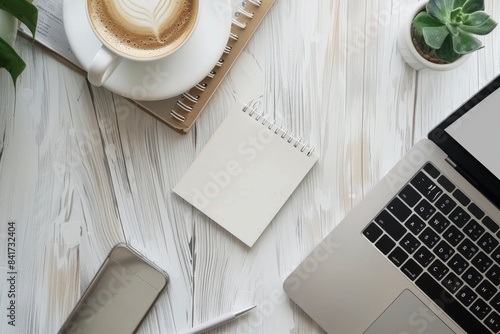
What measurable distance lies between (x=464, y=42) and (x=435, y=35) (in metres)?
0.04

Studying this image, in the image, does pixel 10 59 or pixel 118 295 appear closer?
pixel 10 59

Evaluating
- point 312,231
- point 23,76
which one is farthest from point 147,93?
→ point 312,231

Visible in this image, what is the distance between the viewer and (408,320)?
2.42 feet

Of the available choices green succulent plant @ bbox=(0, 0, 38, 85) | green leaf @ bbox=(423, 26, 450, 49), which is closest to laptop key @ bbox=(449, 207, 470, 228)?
green leaf @ bbox=(423, 26, 450, 49)

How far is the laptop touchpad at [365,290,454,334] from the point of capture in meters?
0.74

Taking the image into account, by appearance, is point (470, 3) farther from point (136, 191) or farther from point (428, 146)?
point (136, 191)

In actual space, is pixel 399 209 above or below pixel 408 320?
above

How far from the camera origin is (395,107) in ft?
2.54

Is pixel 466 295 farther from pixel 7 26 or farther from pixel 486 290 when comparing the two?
pixel 7 26

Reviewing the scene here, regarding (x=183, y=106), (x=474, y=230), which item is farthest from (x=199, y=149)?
(x=474, y=230)

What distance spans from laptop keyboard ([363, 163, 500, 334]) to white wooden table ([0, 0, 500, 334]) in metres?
0.06

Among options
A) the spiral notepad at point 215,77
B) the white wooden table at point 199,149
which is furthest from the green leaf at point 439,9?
the spiral notepad at point 215,77

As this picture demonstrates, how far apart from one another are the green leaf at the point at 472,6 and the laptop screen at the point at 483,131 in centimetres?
11

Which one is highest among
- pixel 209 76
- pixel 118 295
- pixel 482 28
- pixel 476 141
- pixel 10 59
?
pixel 482 28
